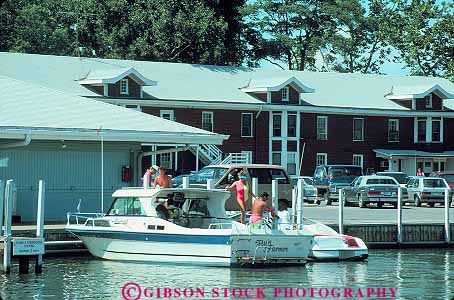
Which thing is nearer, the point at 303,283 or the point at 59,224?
the point at 303,283

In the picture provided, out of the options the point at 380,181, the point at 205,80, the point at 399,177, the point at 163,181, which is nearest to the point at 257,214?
the point at 163,181

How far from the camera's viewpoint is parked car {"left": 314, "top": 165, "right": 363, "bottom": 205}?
57.0m

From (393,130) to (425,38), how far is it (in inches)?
714

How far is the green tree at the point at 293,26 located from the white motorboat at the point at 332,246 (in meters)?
58.7

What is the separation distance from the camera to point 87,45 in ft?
274

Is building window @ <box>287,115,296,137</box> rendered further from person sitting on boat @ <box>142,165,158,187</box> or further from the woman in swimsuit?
the woman in swimsuit

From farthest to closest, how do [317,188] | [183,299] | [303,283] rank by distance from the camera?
[317,188]
[303,283]
[183,299]

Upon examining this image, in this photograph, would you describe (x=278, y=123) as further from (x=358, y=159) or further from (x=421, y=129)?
(x=421, y=129)

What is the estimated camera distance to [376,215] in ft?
148

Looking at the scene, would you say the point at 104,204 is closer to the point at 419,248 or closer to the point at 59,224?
the point at 59,224

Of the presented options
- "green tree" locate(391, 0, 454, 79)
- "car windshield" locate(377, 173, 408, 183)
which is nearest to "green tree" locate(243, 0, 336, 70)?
"green tree" locate(391, 0, 454, 79)

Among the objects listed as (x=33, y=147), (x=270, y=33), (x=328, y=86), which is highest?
(x=270, y=33)

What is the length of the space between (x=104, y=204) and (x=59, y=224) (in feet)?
8.77

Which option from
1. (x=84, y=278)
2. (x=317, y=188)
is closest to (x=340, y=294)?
(x=84, y=278)
